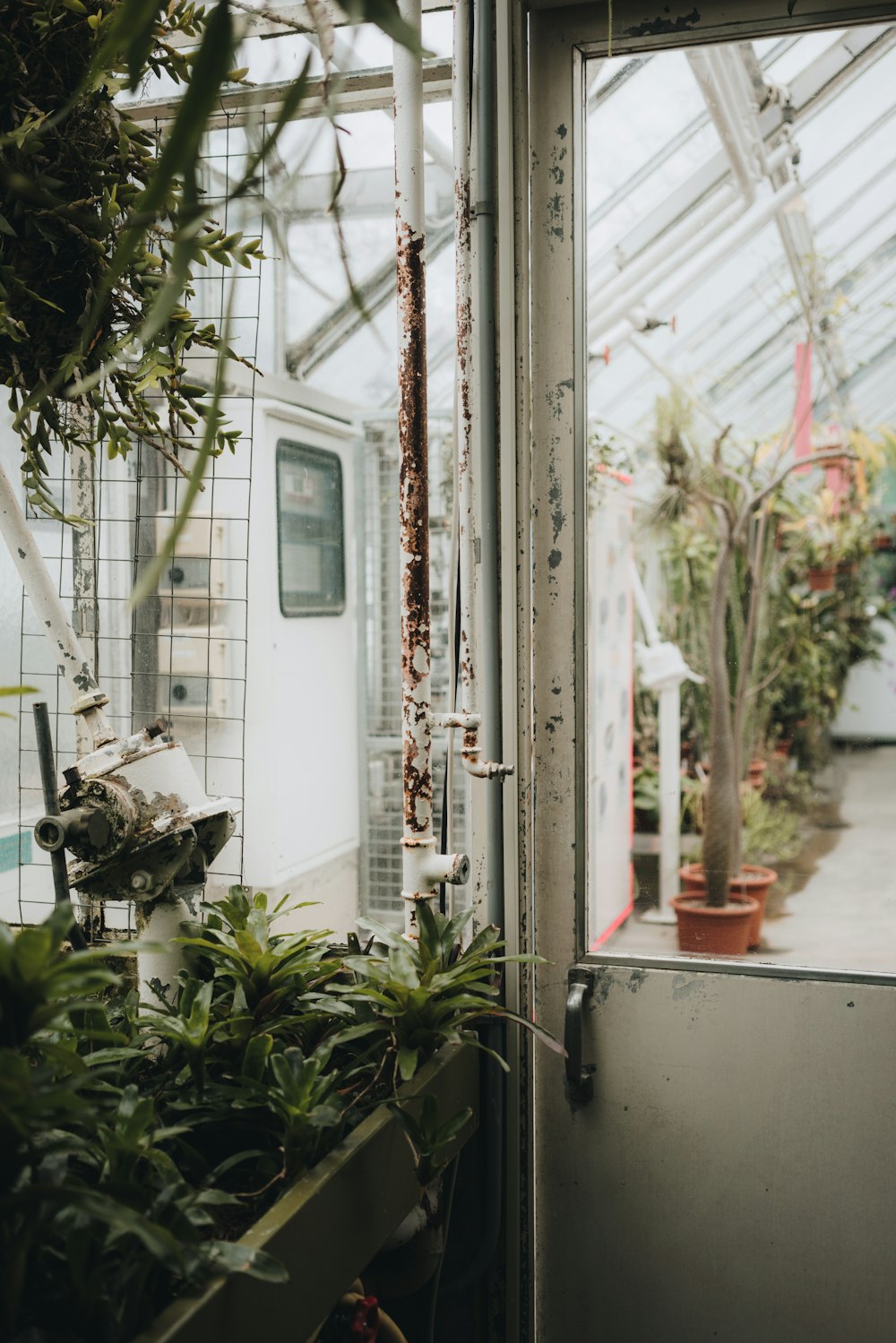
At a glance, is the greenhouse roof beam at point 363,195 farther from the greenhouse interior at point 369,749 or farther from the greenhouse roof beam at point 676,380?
the greenhouse roof beam at point 676,380

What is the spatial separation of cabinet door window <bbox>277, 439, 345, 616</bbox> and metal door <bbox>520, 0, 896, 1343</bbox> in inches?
32.6

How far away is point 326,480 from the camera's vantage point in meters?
2.46

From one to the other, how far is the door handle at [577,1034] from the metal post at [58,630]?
753 millimetres

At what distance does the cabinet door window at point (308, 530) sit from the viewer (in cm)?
231

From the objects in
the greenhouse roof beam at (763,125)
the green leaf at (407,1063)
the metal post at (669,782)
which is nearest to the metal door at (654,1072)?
the greenhouse roof beam at (763,125)

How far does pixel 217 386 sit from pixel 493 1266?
1.51 m

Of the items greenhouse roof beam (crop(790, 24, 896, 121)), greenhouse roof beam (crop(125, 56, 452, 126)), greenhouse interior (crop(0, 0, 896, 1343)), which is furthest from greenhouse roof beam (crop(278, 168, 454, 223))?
greenhouse roof beam (crop(790, 24, 896, 121))

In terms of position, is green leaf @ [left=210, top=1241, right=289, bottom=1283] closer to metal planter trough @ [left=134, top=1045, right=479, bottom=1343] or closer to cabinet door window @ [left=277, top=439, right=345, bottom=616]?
metal planter trough @ [left=134, top=1045, right=479, bottom=1343]

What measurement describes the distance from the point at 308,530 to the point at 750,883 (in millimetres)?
1274

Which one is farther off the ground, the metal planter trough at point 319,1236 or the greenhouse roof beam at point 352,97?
the greenhouse roof beam at point 352,97

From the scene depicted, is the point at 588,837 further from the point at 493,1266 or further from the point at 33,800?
the point at 33,800

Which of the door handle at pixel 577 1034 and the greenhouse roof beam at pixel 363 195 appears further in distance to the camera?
the greenhouse roof beam at pixel 363 195

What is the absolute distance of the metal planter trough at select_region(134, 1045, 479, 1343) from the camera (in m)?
0.78

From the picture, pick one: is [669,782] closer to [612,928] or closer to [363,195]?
[612,928]
